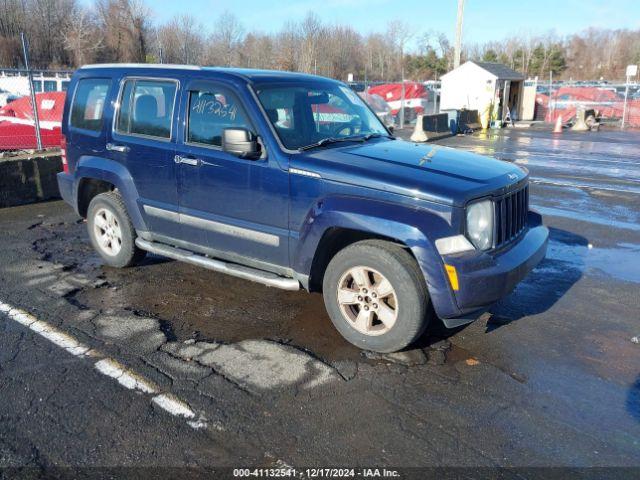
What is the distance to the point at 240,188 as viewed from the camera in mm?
4633

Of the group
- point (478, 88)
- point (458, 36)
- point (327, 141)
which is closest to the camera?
point (327, 141)

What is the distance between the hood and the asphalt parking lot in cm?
125

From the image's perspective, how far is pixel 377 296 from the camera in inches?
161

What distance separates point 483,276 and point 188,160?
2724mm

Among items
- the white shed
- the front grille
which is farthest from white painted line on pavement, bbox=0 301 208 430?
the white shed

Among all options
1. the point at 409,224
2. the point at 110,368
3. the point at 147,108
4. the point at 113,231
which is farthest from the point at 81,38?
the point at 409,224

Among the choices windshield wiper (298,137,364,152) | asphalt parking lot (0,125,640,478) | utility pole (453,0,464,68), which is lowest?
asphalt parking lot (0,125,640,478)

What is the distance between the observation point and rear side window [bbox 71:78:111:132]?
5.80m

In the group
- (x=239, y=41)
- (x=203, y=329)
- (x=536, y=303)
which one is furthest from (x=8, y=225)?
(x=239, y=41)

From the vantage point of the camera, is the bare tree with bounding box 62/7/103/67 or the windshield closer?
the windshield

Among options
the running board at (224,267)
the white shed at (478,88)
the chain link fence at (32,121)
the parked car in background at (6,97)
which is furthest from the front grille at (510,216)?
the parked car in background at (6,97)

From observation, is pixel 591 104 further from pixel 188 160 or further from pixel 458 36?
pixel 188 160

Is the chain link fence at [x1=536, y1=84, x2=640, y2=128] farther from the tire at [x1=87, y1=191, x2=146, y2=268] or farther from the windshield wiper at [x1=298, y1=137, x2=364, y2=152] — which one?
the tire at [x1=87, y1=191, x2=146, y2=268]

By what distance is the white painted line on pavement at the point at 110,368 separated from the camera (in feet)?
11.2
